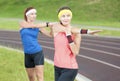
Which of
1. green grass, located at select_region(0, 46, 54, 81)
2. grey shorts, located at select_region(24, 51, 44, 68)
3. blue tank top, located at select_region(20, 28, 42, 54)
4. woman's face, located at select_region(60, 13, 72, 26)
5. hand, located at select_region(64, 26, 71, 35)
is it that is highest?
woman's face, located at select_region(60, 13, 72, 26)

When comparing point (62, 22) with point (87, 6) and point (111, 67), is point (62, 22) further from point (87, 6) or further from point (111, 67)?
point (87, 6)

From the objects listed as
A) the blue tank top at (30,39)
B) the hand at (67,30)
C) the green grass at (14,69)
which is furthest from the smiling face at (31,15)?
the green grass at (14,69)

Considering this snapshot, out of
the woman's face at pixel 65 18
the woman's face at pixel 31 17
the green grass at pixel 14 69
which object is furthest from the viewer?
the green grass at pixel 14 69

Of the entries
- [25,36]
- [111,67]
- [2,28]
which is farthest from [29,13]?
[2,28]

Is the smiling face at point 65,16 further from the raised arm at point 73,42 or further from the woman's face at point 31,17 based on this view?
the woman's face at point 31,17

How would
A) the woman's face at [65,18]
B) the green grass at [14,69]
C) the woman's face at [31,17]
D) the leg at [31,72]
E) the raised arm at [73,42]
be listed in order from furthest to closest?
the green grass at [14,69] < the leg at [31,72] < the woman's face at [31,17] < the woman's face at [65,18] < the raised arm at [73,42]

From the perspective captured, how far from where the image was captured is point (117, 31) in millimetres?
36719

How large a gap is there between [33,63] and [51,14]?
48352mm

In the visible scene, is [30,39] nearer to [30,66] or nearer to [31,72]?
[30,66]

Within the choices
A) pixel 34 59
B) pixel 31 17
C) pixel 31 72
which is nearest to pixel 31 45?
pixel 34 59

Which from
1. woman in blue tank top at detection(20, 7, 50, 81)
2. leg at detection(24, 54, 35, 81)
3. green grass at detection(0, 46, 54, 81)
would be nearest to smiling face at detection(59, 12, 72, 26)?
woman in blue tank top at detection(20, 7, 50, 81)

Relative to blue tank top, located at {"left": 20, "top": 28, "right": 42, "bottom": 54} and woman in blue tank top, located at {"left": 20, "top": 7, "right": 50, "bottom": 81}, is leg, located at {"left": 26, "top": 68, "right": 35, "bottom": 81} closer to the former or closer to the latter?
woman in blue tank top, located at {"left": 20, "top": 7, "right": 50, "bottom": 81}

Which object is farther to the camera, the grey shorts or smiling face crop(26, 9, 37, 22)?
the grey shorts

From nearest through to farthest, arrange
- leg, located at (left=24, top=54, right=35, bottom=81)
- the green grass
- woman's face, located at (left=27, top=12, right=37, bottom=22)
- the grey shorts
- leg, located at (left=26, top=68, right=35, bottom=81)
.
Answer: woman's face, located at (left=27, top=12, right=37, bottom=22), the grey shorts, leg, located at (left=24, top=54, right=35, bottom=81), leg, located at (left=26, top=68, right=35, bottom=81), the green grass
